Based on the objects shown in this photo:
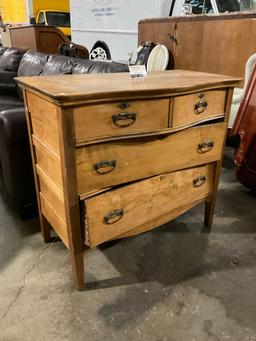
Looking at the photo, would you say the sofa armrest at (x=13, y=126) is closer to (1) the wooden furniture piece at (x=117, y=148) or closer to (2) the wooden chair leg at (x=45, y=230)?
(1) the wooden furniture piece at (x=117, y=148)

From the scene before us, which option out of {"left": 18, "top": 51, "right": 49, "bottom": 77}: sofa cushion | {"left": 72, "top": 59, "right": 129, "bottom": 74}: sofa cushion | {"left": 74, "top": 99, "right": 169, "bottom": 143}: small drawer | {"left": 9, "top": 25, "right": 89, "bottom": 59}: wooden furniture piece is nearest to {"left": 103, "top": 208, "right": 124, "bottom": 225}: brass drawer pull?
{"left": 74, "top": 99, "right": 169, "bottom": 143}: small drawer

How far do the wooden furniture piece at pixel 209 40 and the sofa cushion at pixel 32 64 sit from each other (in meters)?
1.66

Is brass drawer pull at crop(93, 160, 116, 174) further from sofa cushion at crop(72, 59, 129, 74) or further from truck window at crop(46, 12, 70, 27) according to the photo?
truck window at crop(46, 12, 70, 27)

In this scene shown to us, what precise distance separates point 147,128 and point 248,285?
0.85m

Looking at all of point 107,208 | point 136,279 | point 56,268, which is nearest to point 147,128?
point 107,208

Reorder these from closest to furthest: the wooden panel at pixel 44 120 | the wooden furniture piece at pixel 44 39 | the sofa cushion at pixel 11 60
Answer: the wooden panel at pixel 44 120 → the sofa cushion at pixel 11 60 → the wooden furniture piece at pixel 44 39

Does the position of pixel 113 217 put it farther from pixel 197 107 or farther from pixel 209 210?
pixel 209 210

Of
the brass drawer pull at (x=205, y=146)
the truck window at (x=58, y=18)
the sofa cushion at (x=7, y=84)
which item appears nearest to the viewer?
the brass drawer pull at (x=205, y=146)

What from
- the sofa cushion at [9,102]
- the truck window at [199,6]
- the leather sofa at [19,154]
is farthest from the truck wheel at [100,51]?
the leather sofa at [19,154]

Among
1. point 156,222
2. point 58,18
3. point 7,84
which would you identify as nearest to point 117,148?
point 156,222

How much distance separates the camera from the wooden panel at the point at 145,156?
3.36 feet

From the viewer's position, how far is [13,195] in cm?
160

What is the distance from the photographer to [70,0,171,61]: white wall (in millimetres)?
4203

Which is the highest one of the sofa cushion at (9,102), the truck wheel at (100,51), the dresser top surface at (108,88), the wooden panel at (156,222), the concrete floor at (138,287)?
the dresser top surface at (108,88)
